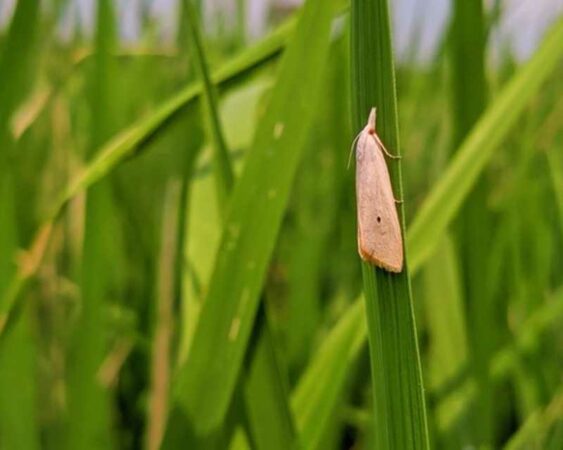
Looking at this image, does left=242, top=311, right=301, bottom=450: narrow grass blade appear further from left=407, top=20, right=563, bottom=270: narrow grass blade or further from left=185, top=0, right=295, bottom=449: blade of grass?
left=407, top=20, right=563, bottom=270: narrow grass blade

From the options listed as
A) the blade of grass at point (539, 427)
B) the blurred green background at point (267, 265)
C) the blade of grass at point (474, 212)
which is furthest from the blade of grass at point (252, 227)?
the blade of grass at point (539, 427)

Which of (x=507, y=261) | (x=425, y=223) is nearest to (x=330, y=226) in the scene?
(x=507, y=261)

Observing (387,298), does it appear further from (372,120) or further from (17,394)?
(17,394)

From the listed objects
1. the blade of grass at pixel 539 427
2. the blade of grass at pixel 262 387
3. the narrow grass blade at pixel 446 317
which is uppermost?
the blade of grass at pixel 262 387

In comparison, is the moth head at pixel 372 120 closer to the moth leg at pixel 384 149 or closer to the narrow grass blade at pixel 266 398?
the moth leg at pixel 384 149

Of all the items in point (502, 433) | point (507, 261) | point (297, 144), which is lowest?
point (502, 433)

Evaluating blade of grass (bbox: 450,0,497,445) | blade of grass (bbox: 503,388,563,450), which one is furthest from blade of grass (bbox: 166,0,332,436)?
blade of grass (bbox: 503,388,563,450)

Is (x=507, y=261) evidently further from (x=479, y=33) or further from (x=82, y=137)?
(x=82, y=137)
